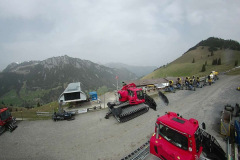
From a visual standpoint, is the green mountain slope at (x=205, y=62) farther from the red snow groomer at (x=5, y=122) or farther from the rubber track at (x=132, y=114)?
the red snow groomer at (x=5, y=122)

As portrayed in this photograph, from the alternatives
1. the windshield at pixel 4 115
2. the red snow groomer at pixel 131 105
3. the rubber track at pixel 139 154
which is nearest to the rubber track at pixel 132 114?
the red snow groomer at pixel 131 105

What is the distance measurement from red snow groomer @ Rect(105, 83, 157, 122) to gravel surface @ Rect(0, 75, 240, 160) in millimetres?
678

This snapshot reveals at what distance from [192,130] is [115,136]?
22.7 ft

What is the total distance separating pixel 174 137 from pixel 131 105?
1009 centimetres

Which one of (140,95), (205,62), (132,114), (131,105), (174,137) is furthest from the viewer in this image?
(205,62)

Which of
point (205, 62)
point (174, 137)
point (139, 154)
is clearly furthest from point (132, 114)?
→ point (205, 62)

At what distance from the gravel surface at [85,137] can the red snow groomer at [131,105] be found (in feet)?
2.22

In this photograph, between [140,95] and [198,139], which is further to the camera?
[140,95]

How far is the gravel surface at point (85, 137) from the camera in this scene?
8.77 metres

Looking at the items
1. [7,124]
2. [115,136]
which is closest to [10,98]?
[7,124]

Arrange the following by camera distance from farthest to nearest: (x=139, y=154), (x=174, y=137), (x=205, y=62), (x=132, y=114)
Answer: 1. (x=205, y=62)
2. (x=132, y=114)
3. (x=139, y=154)
4. (x=174, y=137)

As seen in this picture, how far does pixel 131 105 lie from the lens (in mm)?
15758

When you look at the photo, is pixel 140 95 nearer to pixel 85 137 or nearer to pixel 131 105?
pixel 131 105

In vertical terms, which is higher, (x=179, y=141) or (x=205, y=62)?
(x=205, y=62)
